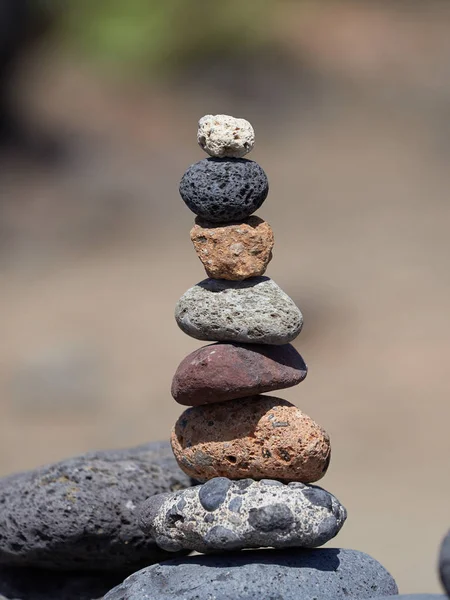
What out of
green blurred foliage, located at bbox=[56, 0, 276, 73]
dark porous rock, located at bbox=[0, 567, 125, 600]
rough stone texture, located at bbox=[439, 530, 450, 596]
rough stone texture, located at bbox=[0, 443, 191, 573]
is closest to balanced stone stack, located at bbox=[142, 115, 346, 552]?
rough stone texture, located at bbox=[0, 443, 191, 573]

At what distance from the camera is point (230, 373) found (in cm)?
449

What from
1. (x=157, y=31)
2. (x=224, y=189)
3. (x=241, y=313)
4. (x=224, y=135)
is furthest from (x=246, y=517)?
(x=157, y=31)

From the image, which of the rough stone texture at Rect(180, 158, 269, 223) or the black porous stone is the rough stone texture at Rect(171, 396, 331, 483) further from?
the rough stone texture at Rect(180, 158, 269, 223)

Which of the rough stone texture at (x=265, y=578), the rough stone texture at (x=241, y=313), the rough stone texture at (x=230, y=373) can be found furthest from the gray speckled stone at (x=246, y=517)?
the rough stone texture at (x=241, y=313)

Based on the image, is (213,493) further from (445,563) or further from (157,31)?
(157,31)

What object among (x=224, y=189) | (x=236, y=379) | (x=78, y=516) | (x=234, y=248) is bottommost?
(x=78, y=516)

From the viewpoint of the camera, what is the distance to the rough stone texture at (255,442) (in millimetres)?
4520

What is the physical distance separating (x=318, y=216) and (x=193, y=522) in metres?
15.4

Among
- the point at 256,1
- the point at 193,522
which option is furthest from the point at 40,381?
the point at 256,1

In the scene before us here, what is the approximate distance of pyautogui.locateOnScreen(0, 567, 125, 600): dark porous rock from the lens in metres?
5.59

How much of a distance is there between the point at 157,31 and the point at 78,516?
21.3m

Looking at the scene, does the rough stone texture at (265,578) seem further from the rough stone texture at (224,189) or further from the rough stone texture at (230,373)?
the rough stone texture at (224,189)

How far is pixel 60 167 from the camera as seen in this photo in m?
21.5

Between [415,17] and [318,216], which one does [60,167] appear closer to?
[318,216]
